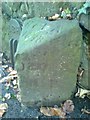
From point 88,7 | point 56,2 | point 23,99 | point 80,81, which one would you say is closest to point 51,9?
point 56,2

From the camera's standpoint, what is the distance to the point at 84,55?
3.87 meters

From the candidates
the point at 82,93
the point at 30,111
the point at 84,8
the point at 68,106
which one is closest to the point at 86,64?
the point at 82,93

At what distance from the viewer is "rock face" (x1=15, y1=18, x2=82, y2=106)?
3379 mm

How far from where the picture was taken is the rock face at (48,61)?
3379 mm

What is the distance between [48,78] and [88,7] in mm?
938

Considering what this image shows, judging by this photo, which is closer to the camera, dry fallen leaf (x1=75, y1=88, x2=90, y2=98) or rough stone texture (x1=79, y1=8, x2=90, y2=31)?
rough stone texture (x1=79, y1=8, x2=90, y2=31)

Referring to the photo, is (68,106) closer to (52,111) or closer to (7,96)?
(52,111)

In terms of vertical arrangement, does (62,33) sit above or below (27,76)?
above

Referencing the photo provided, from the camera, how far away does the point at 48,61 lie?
3455 millimetres

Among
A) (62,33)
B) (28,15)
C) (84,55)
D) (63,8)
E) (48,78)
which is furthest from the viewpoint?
(28,15)

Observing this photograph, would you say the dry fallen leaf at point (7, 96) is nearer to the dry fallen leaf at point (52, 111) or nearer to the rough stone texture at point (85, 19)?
the dry fallen leaf at point (52, 111)

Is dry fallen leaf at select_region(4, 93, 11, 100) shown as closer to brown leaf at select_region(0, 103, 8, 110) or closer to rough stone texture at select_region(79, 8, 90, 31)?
brown leaf at select_region(0, 103, 8, 110)

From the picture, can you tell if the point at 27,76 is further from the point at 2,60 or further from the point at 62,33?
the point at 2,60

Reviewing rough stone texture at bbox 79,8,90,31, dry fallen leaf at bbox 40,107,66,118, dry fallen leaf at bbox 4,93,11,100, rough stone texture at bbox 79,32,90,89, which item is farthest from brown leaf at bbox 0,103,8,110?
rough stone texture at bbox 79,8,90,31
